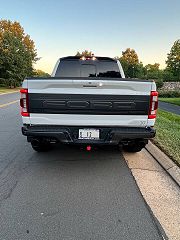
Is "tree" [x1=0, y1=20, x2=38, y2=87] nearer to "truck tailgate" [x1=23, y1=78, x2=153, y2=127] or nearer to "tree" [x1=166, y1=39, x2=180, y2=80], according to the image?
"tree" [x1=166, y1=39, x2=180, y2=80]

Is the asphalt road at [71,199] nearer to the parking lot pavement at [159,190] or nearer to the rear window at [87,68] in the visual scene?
the parking lot pavement at [159,190]

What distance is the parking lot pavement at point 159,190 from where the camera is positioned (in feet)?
9.67

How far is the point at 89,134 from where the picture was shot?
4.04 metres

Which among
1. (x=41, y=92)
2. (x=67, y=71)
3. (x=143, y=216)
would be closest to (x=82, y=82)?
(x=41, y=92)

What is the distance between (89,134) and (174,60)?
6517cm

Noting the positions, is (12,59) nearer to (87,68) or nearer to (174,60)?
(87,68)

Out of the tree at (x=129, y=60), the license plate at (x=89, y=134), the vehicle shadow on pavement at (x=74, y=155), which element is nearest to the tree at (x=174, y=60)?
the tree at (x=129, y=60)

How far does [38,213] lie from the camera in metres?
3.09

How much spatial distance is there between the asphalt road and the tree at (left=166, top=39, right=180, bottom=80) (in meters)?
61.9

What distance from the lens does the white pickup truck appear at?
12.8 feet

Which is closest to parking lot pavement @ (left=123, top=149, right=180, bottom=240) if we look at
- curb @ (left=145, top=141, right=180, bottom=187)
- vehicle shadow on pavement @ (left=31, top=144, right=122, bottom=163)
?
curb @ (left=145, top=141, right=180, bottom=187)

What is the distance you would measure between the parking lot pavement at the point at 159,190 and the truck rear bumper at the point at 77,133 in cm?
73

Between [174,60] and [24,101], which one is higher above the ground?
[174,60]

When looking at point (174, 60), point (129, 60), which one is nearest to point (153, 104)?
point (174, 60)
